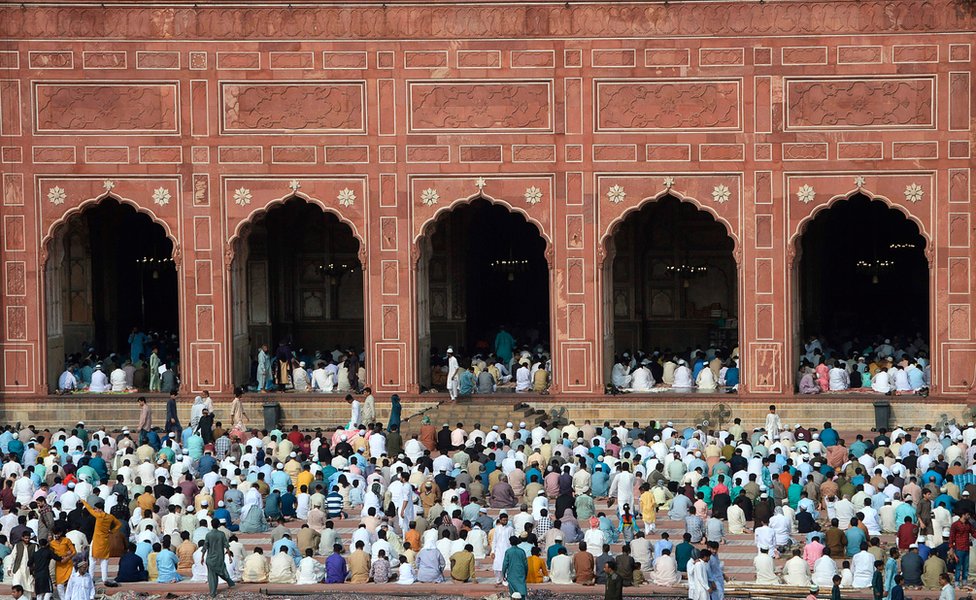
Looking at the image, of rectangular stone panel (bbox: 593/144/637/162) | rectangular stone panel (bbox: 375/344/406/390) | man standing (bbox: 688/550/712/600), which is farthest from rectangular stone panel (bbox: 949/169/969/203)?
man standing (bbox: 688/550/712/600)

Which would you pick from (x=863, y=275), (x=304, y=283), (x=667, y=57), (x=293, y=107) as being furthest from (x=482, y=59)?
(x=863, y=275)

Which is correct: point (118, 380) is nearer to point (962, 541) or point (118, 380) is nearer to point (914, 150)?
point (914, 150)

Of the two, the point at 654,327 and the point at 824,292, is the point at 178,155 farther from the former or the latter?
the point at 824,292

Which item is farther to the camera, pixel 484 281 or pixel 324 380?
pixel 484 281

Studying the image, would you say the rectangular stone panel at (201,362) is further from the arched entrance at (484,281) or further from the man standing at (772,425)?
the man standing at (772,425)

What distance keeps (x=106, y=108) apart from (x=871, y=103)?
40.9 ft

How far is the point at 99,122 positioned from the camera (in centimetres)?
3234

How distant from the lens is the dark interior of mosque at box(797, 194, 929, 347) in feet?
127

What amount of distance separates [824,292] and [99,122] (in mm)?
15241

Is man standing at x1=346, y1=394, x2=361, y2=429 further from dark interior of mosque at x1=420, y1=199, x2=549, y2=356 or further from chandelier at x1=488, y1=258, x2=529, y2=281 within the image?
chandelier at x1=488, y1=258, x2=529, y2=281

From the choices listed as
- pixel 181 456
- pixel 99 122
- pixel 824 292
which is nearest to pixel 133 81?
pixel 99 122

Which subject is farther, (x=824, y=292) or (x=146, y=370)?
(x=824, y=292)

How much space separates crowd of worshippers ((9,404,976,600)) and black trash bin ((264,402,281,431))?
4.32ft

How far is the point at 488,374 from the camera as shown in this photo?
109ft
